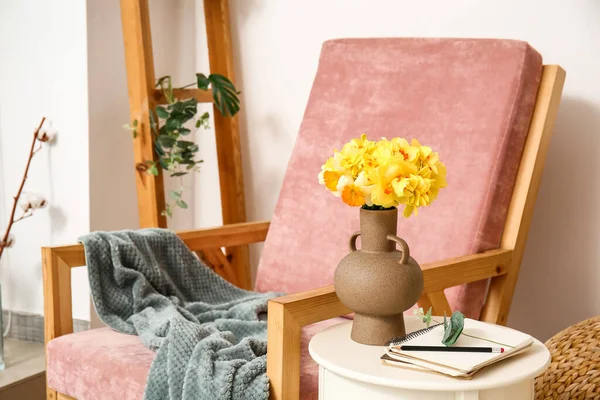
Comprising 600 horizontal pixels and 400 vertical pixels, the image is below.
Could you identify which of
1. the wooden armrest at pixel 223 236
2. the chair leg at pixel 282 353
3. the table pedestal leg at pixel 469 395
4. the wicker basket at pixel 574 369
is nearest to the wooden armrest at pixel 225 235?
the wooden armrest at pixel 223 236

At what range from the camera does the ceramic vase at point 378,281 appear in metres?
1.15

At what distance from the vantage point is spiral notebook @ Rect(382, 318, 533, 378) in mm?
1038

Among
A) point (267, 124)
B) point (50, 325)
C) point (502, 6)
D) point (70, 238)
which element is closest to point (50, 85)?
point (70, 238)

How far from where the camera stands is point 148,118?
7.03 feet

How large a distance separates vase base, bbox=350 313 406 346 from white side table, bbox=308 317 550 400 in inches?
0.5

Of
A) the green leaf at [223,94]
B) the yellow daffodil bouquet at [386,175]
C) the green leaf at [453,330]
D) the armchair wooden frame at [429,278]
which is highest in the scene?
the green leaf at [223,94]

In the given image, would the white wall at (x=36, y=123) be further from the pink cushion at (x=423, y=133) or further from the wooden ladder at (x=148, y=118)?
the pink cushion at (x=423, y=133)

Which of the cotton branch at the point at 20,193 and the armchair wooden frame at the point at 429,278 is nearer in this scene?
the armchair wooden frame at the point at 429,278

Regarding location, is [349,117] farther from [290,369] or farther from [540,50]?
[290,369]

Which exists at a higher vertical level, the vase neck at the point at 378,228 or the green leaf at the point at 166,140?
the green leaf at the point at 166,140

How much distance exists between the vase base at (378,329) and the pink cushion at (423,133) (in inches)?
17.9

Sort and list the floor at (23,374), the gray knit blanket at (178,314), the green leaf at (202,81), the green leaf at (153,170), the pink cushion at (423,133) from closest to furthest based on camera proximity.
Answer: the gray knit blanket at (178,314) < the pink cushion at (423,133) < the floor at (23,374) < the green leaf at (153,170) < the green leaf at (202,81)

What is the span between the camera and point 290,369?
122 cm

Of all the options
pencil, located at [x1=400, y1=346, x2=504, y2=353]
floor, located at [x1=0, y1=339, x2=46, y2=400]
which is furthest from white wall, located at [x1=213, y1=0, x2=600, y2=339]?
floor, located at [x1=0, y1=339, x2=46, y2=400]
